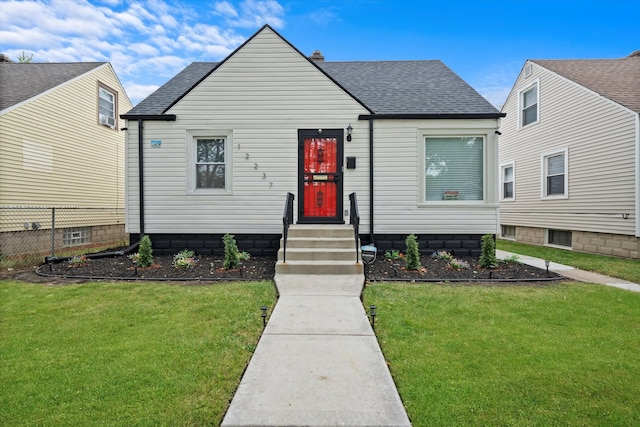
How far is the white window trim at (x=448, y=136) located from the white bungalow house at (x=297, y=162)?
0.02 metres

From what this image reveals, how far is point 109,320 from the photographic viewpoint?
3785 mm

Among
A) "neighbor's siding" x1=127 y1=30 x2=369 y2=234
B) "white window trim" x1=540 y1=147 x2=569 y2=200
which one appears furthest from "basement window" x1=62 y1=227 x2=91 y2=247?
"white window trim" x1=540 y1=147 x2=569 y2=200

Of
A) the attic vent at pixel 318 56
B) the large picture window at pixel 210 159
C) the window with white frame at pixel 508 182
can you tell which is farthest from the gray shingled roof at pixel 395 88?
the window with white frame at pixel 508 182

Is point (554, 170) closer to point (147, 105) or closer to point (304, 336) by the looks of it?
point (304, 336)

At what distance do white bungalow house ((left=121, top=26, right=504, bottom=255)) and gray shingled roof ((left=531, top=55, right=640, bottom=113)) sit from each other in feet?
15.7

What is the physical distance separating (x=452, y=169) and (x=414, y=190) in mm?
1109

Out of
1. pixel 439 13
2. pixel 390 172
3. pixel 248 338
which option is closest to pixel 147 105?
pixel 390 172

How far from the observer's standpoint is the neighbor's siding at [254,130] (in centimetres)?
758

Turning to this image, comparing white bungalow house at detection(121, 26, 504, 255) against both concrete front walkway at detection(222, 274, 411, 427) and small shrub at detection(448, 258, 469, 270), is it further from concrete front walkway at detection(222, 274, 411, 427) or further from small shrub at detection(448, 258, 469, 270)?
concrete front walkway at detection(222, 274, 411, 427)

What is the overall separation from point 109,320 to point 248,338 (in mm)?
1876

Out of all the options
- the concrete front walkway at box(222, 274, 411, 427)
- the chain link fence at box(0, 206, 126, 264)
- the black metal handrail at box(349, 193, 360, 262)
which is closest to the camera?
the concrete front walkway at box(222, 274, 411, 427)

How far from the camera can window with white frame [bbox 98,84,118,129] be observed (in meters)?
12.0

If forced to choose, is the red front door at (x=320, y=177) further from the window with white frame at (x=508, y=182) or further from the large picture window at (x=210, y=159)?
the window with white frame at (x=508, y=182)

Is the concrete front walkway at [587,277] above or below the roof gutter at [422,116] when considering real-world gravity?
below
